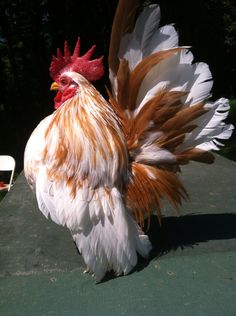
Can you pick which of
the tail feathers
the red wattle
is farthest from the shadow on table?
the red wattle

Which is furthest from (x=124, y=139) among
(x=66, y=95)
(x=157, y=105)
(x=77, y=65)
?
(x=77, y=65)

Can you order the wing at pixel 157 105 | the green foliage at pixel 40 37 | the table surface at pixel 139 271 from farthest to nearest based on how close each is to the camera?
1. the green foliage at pixel 40 37
2. the wing at pixel 157 105
3. the table surface at pixel 139 271

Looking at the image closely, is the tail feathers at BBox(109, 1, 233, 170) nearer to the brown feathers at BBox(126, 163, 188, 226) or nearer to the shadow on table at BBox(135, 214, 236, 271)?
the brown feathers at BBox(126, 163, 188, 226)

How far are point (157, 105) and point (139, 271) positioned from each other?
889 mm

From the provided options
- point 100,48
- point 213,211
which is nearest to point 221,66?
point 100,48

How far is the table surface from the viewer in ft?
5.90

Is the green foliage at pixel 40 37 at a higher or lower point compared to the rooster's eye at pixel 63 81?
lower

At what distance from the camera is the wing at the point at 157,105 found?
2197 mm

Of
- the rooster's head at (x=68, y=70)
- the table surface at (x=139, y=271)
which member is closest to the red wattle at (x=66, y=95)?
the rooster's head at (x=68, y=70)

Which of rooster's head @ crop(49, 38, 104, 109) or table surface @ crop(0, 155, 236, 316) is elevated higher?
rooster's head @ crop(49, 38, 104, 109)

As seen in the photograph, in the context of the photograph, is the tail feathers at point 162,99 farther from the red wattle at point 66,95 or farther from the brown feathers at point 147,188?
the red wattle at point 66,95

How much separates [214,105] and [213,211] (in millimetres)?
904

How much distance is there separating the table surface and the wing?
0.31 meters

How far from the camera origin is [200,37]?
11.2 meters
